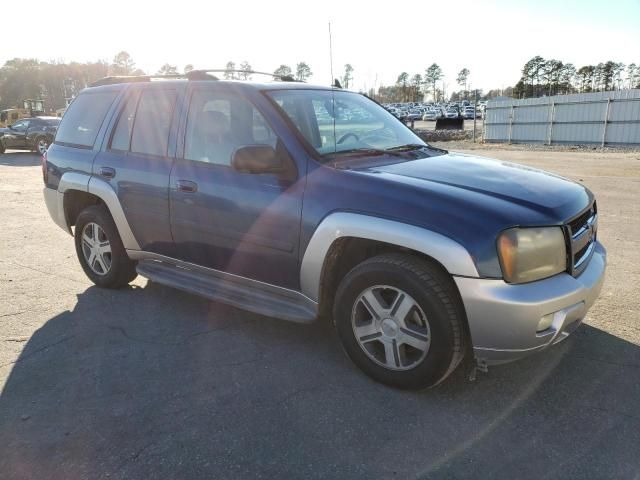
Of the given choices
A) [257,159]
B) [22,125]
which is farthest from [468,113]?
[257,159]

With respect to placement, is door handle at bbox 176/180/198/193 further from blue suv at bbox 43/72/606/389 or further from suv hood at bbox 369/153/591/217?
suv hood at bbox 369/153/591/217

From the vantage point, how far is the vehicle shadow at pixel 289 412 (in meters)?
2.44

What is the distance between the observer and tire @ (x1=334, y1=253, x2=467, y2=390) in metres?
2.79

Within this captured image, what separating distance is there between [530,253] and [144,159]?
302 centimetres

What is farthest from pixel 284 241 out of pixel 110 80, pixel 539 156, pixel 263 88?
pixel 539 156

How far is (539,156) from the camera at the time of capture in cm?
1834

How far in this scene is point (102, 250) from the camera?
4.78m

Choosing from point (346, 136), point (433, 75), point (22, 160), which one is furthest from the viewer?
point (433, 75)

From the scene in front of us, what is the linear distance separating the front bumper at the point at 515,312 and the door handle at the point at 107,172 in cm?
311

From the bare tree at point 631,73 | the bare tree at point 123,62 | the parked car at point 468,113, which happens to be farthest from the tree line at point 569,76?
the bare tree at point 123,62

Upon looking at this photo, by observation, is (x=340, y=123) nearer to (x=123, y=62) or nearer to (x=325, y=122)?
(x=325, y=122)

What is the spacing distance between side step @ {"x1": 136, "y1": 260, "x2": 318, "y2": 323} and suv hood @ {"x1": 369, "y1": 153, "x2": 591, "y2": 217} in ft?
3.27

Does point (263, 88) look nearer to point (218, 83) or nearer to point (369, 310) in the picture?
point (218, 83)

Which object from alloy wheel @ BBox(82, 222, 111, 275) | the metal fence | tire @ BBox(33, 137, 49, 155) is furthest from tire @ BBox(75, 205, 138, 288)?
the metal fence
